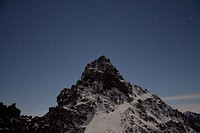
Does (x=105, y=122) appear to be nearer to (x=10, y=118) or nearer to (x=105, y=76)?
(x=105, y=76)

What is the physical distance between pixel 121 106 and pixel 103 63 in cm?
2752

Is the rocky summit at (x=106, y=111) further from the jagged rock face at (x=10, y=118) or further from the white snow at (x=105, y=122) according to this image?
the jagged rock face at (x=10, y=118)

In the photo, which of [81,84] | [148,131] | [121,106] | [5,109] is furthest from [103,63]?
[5,109]

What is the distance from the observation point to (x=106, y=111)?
229 ft

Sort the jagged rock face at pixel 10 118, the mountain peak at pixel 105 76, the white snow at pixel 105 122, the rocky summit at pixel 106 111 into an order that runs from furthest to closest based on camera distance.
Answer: the mountain peak at pixel 105 76 < the rocky summit at pixel 106 111 < the white snow at pixel 105 122 < the jagged rock face at pixel 10 118

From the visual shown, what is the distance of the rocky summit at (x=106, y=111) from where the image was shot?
59906mm

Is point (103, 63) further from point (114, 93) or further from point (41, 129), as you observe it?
point (41, 129)

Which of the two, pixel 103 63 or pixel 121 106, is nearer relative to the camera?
pixel 121 106

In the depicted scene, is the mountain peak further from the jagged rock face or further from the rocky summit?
the jagged rock face

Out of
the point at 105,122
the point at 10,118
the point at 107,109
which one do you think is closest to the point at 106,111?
the point at 107,109

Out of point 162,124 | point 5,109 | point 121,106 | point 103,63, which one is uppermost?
point 103,63

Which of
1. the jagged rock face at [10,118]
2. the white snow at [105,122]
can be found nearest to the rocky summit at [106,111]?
the white snow at [105,122]

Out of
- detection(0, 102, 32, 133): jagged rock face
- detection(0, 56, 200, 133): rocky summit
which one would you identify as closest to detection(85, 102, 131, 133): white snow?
detection(0, 56, 200, 133): rocky summit

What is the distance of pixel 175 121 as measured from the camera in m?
80.5
